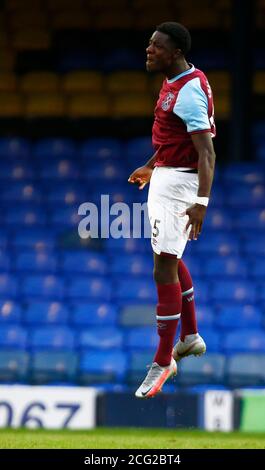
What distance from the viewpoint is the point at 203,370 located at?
13.8m

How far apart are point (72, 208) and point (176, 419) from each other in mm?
4057

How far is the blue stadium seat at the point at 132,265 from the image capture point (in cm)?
1527

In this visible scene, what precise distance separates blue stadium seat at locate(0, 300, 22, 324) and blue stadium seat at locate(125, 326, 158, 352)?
1356 mm

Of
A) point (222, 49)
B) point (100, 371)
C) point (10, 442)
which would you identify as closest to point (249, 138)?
point (222, 49)

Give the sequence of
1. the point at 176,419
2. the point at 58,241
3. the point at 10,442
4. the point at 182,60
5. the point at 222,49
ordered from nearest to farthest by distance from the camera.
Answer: the point at 182,60 < the point at 10,442 < the point at 176,419 < the point at 58,241 < the point at 222,49

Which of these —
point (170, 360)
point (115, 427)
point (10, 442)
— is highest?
point (170, 360)

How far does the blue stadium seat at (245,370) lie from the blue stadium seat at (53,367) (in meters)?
1.69

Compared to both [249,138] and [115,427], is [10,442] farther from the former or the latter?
[249,138]

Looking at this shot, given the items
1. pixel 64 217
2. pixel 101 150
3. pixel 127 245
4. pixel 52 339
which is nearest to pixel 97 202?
pixel 64 217

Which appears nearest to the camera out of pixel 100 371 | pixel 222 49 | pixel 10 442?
pixel 10 442

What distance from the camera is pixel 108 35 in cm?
1755

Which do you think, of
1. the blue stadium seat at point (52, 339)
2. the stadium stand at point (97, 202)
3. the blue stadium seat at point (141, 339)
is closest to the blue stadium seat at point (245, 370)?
the stadium stand at point (97, 202)

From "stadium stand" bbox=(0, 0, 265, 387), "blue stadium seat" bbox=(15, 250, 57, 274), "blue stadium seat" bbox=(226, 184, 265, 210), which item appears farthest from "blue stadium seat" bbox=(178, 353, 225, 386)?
"blue stadium seat" bbox=(226, 184, 265, 210)

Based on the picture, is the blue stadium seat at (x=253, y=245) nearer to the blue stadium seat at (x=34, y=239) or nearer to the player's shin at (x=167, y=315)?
Result: the blue stadium seat at (x=34, y=239)
